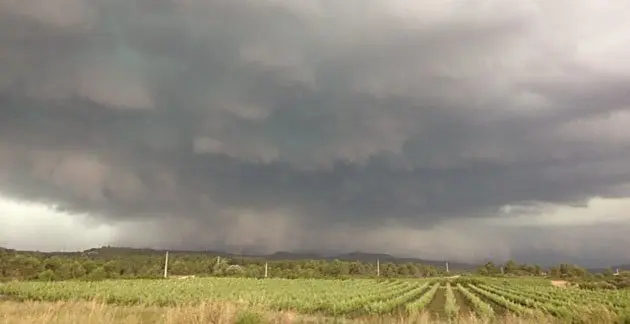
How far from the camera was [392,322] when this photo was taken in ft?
42.3

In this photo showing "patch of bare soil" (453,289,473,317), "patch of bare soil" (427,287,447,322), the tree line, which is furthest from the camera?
the tree line

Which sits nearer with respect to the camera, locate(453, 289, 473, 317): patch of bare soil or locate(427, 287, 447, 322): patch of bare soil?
locate(427, 287, 447, 322): patch of bare soil

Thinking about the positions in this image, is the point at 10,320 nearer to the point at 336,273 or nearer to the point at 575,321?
the point at 575,321

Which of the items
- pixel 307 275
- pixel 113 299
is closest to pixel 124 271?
pixel 307 275

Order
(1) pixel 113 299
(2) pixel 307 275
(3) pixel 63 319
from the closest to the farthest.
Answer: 1. (3) pixel 63 319
2. (1) pixel 113 299
3. (2) pixel 307 275

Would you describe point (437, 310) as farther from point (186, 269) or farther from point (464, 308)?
point (186, 269)

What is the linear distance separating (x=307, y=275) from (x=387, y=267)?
57.3m

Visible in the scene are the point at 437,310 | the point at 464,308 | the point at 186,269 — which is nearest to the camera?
Result: the point at 437,310

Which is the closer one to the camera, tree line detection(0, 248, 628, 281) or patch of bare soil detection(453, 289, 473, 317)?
patch of bare soil detection(453, 289, 473, 317)

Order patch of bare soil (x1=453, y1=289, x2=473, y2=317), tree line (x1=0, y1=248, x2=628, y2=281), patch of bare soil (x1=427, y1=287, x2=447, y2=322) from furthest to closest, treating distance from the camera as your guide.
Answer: tree line (x1=0, y1=248, x2=628, y2=281)
patch of bare soil (x1=453, y1=289, x2=473, y2=317)
patch of bare soil (x1=427, y1=287, x2=447, y2=322)

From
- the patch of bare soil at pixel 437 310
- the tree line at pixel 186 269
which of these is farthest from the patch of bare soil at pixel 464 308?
the tree line at pixel 186 269

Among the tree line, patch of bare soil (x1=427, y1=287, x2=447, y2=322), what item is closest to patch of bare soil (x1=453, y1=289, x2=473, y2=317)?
patch of bare soil (x1=427, y1=287, x2=447, y2=322)

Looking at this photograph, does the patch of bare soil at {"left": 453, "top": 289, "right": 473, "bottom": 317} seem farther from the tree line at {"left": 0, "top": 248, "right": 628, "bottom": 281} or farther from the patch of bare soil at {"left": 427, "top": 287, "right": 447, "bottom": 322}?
the tree line at {"left": 0, "top": 248, "right": 628, "bottom": 281}

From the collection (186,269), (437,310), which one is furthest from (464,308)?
(186,269)
